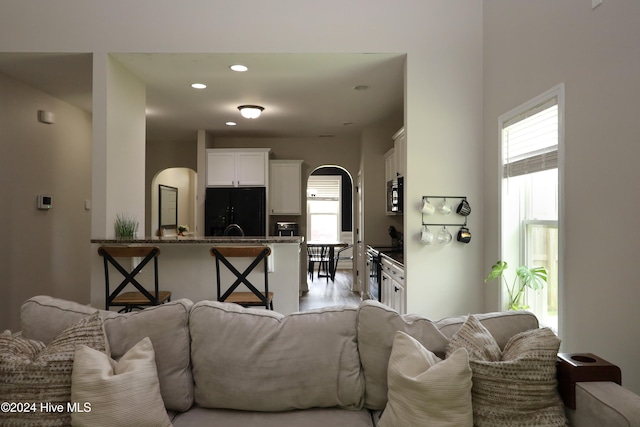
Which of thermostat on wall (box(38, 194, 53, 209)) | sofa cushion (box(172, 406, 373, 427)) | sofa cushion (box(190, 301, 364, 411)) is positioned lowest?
sofa cushion (box(172, 406, 373, 427))

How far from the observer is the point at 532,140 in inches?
109

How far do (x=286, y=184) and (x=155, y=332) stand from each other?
18.3ft

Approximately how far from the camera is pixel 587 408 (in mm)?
1376

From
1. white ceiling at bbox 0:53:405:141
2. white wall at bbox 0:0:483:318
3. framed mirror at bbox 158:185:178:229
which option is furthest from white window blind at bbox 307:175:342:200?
white wall at bbox 0:0:483:318

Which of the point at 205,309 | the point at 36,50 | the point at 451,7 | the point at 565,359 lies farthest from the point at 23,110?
the point at 565,359

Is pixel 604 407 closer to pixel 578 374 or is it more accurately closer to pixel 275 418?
pixel 578 374

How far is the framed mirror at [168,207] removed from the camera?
28.7 feet

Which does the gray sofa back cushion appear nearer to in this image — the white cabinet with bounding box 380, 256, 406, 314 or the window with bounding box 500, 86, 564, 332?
the window with bounding box 500, 86, 564, 332

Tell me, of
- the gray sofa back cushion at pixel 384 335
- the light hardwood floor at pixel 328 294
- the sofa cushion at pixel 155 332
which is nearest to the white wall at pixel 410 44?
the gray sofa back cushion at pixel 384 335

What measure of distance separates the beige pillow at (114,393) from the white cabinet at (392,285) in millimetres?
2525

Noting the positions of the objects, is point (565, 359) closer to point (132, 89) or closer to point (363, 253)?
point (132, 89)

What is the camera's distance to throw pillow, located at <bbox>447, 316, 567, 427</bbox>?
1420mm

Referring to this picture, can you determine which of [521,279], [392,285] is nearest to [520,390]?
[521,279]

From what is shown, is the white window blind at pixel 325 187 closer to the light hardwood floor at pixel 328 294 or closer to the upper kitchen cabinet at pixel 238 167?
the light hardwood floor at pixel 328 294
